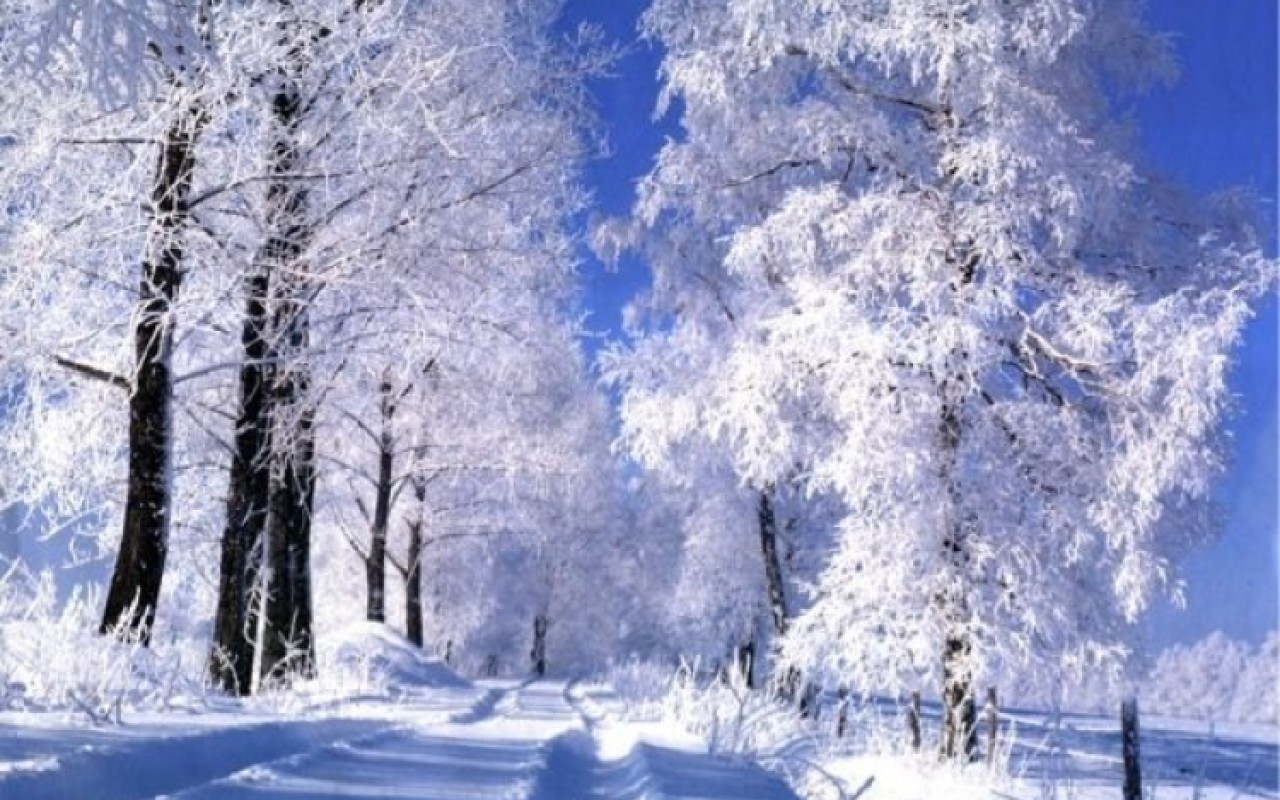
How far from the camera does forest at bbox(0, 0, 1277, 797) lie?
7922 mm

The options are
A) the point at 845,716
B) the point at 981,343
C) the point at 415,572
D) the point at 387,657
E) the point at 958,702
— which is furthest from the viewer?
the point at 415,572

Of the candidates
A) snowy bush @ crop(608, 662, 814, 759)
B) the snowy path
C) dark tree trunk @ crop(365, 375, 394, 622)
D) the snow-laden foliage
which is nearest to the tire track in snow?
the snowy path

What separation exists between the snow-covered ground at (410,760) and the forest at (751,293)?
0.90m

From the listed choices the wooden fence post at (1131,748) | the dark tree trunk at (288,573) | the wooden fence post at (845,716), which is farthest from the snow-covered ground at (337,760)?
the dark tree trunk at (288,573)

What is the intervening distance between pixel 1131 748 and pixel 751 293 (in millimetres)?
6219

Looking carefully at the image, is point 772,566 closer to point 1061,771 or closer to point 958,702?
point 958,702

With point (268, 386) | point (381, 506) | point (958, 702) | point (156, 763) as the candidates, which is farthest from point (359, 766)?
point (381, 506)

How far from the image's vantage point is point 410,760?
460 cm

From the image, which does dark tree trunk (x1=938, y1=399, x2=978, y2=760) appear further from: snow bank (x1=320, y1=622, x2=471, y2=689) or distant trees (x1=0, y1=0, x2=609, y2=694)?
snow bank (x1=320, y1=622, x2=471, y2=689)

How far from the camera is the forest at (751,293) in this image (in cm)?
792

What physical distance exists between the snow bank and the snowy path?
7.01m

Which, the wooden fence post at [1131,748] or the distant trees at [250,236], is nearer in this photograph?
the distant trees at [250,236]

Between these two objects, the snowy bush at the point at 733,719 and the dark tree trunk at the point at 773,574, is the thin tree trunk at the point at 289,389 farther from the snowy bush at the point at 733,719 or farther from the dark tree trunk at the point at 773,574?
the dark tree trunk at the point at 773,574

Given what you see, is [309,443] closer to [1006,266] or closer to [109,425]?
[109,425]
